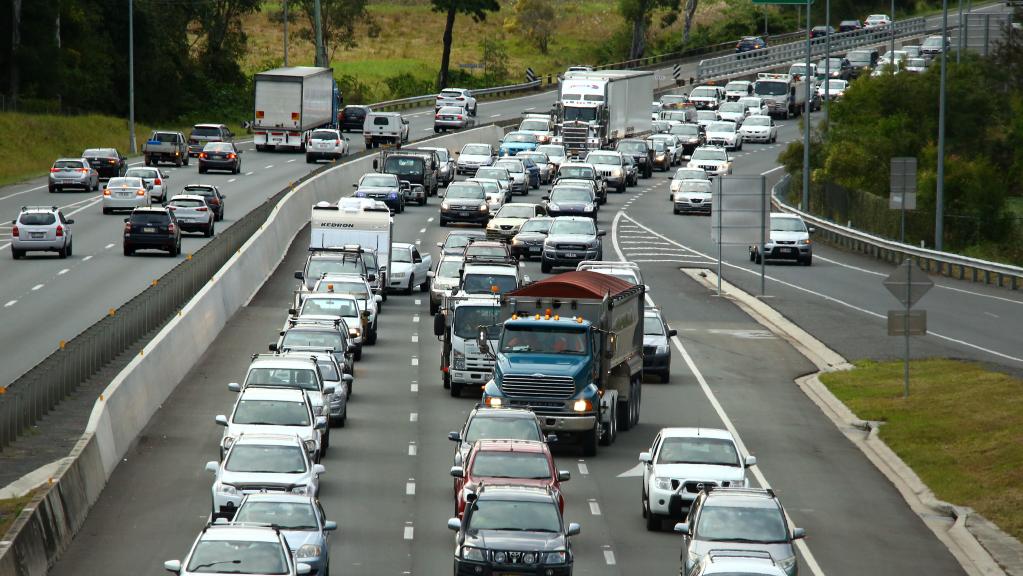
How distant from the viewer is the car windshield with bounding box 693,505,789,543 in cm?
1956

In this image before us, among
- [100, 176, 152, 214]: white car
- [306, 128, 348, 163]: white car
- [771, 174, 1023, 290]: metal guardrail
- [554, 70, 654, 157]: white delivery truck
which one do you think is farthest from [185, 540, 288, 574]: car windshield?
[554, 70, 654, 157]: white delivery truck

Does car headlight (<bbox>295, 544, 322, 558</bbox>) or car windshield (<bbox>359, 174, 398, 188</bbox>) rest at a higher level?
car windshield (<bbox>359, 174, 398, 188</bbox>)

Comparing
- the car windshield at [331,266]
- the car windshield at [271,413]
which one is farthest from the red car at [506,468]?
the car windshield at [331,266]

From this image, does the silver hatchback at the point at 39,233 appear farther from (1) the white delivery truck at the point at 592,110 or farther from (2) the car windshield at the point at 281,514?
(1) the white delivery truck at the point at 592,110

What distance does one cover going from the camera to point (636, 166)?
82875 mm

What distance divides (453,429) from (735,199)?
22105 mm

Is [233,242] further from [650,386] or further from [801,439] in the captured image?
[801,439]

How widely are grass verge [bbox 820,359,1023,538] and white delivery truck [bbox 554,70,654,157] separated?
4656cm

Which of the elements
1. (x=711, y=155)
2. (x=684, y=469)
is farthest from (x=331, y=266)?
(x=711, y=155)

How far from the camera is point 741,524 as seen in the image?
19.8 m

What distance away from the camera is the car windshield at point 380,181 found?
64438mm

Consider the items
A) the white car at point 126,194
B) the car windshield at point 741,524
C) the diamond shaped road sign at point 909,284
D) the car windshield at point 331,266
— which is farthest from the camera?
the white car at point 126,194

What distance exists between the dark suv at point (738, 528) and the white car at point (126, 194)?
145 feet

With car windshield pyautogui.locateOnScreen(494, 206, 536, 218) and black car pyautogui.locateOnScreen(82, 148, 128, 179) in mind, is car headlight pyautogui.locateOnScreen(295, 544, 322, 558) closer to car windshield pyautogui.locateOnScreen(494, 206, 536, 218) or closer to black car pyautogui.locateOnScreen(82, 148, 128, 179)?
car windshield pyautogui.locateOnScreen(494, 206, 536, 218)
